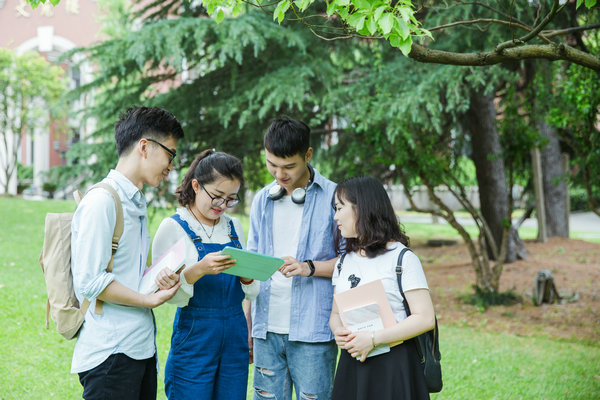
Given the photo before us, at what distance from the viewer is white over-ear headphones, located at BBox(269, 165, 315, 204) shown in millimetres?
2961

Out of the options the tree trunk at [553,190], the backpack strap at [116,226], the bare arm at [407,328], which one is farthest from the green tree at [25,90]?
the bare arm at [407,328]

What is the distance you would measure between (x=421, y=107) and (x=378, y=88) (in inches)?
22.5

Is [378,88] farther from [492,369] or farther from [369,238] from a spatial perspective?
[369,238]

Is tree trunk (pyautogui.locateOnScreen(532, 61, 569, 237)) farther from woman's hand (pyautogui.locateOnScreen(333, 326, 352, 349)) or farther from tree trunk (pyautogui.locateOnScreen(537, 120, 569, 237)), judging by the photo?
woman's hand (pyautogui.locateOnScreen(333, 326, 352, 349))

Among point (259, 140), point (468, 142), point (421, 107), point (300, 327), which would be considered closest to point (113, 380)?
point (300, 327)

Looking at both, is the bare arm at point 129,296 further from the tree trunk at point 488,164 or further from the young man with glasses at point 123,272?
the tree trunk at point 488,164

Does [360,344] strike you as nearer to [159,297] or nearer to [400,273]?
[400,273]

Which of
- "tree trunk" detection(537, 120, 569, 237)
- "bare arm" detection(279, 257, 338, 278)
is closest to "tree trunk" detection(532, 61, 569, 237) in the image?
"tree trunk" detection(537, 120, 569, 237)

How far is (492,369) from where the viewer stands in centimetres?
565

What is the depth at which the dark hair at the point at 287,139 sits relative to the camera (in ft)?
9.50

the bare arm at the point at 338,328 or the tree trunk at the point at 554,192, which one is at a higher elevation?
the tree trunk at the point at 554,192

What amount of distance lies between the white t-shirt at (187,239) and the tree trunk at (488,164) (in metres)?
7.43

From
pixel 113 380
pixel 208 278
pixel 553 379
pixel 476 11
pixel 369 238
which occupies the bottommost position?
pixel 553 379

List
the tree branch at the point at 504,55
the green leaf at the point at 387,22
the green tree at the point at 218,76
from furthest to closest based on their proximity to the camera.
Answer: the green tree at the point at 218,76
the tree branch at the point at 504,55
the green leaf at the point at 387,22
